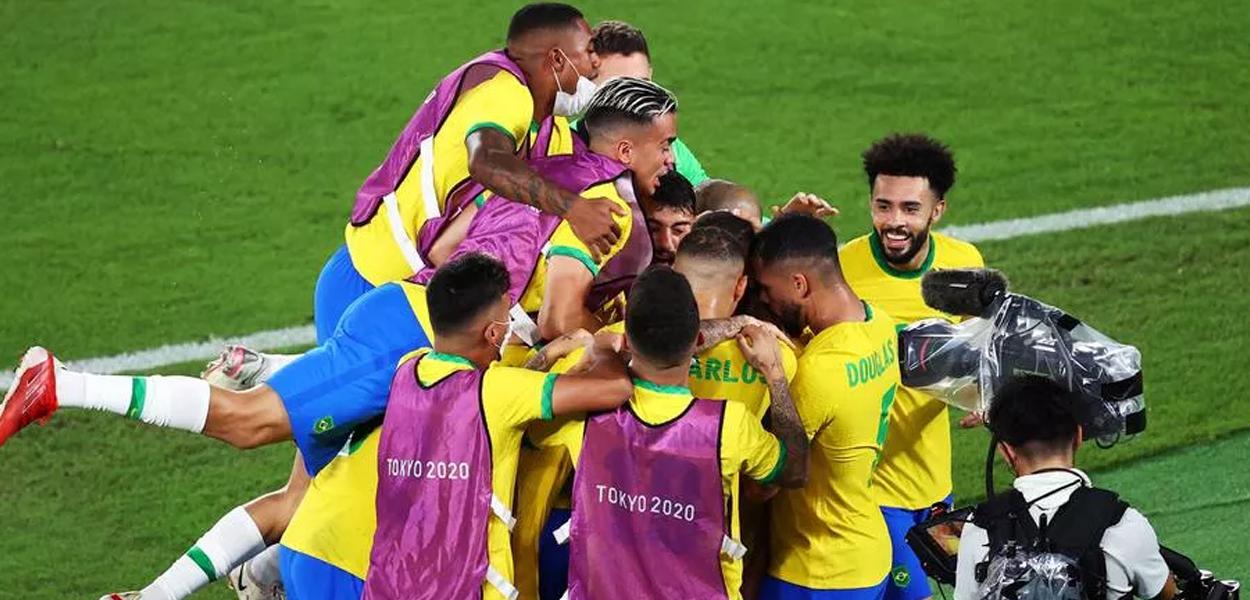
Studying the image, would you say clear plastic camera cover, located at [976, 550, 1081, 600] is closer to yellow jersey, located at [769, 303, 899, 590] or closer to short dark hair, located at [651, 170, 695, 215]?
yellow jersey, located at [769, 303, 899, 590]

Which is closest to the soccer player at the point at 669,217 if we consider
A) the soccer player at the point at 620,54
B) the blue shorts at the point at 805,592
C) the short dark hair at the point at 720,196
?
the short dark hair at the point at 720,196

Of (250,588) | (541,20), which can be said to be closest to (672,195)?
(541,20)

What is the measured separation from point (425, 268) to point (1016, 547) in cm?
226

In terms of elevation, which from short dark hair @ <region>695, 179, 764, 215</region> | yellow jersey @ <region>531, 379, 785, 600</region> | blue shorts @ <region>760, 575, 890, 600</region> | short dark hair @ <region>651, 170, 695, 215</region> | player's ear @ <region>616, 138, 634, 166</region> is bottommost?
blue shorts @ <region>760, 575, 890, 600</region>

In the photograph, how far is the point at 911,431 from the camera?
6.43 m

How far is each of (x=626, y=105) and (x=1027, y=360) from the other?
4.63ft

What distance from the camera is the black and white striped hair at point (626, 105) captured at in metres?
6.04

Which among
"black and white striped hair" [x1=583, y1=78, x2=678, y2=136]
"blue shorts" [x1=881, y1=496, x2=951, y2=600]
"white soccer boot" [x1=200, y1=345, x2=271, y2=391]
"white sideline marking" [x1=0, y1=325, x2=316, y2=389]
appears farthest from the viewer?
"white sideline marking" [x1=0, y1=325, x2=316, y2=389]

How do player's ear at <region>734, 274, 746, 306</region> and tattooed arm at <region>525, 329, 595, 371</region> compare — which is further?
player's ear at <region>734, 274, 746, 306</region>

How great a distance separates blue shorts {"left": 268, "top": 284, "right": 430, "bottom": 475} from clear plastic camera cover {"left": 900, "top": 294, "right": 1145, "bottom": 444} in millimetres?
1423

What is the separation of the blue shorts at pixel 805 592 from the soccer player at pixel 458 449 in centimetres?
90

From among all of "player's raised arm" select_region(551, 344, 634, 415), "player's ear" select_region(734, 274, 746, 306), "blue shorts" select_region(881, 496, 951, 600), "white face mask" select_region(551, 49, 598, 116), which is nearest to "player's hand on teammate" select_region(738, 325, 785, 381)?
"player's ear" select_region(734, 274, 746, 306)

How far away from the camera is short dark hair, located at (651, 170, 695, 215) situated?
6.16 metres

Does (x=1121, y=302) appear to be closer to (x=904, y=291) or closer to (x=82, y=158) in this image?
(x=904, y=291)
